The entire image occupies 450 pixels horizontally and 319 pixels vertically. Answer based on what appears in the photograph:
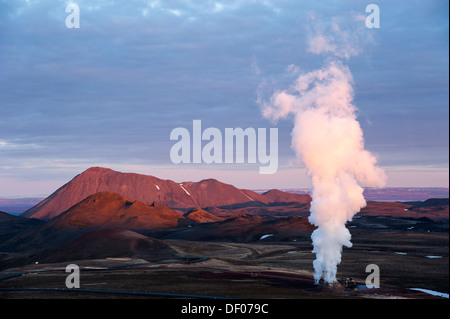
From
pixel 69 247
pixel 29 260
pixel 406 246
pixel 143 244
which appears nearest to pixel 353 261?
pixel 406 246

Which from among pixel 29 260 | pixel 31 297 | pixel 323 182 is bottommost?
pixel 29 260

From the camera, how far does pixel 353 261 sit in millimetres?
105250

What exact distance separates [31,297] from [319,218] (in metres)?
44.0

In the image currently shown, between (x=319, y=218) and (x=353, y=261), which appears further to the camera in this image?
(x=353, y=261)

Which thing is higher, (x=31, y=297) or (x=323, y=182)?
(x=323, y=182)
